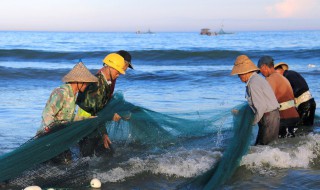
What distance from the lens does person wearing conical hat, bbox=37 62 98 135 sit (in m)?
5.08

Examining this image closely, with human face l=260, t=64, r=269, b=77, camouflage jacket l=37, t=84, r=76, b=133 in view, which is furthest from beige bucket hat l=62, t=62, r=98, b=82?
human face l=260, t=64, r=269, b=77

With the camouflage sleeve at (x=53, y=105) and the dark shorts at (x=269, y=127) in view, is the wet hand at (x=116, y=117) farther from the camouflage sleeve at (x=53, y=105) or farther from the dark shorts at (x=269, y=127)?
the dark shorts at (x=269, y=127)

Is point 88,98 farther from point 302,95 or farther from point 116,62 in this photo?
point 302,95

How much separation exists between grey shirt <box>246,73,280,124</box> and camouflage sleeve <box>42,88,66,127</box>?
2224mm

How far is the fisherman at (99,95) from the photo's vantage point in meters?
5.52

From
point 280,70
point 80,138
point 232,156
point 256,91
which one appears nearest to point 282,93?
point 280,70

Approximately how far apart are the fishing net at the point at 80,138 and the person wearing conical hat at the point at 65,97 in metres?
0.12

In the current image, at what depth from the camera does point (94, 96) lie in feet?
18.2

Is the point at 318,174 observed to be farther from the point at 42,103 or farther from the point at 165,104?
the point at 42,103

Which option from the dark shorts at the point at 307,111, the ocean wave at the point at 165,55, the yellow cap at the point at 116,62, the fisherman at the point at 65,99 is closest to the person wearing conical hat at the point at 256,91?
the yellow cap at the point at 116,62

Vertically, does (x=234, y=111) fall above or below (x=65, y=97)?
below

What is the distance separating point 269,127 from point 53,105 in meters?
2.76

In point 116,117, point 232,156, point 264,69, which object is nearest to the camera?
point 232,156

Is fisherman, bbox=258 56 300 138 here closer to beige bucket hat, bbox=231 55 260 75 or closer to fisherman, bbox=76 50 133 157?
beige bucket hat, bbox=231 55 260 75
